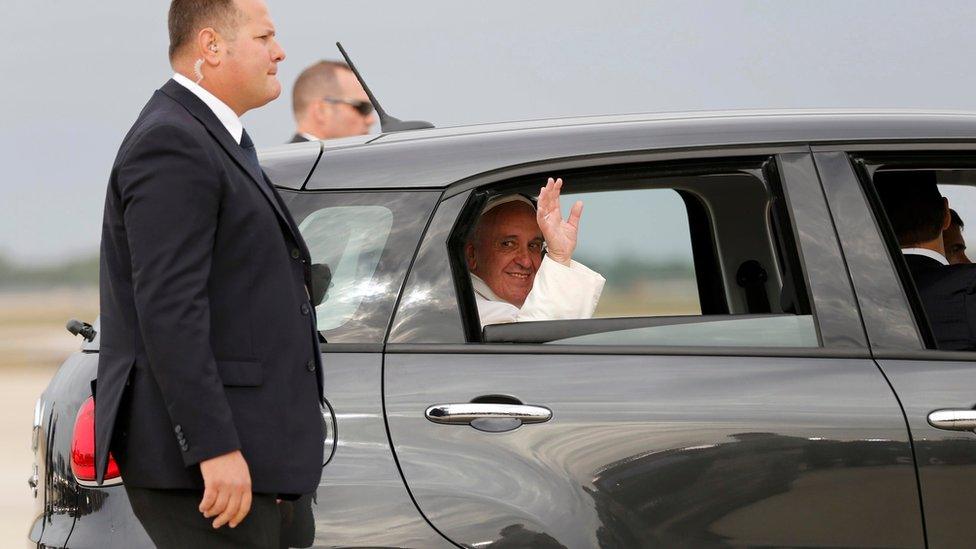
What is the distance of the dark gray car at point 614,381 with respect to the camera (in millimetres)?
2541

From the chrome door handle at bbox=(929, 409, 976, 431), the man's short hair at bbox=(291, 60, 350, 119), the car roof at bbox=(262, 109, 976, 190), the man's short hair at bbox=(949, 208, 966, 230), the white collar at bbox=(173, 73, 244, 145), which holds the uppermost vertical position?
the man's short hair at bbox=(291, 60, 350, 119)

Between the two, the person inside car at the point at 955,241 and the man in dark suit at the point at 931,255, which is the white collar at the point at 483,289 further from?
the person inside car at the point at 955,241

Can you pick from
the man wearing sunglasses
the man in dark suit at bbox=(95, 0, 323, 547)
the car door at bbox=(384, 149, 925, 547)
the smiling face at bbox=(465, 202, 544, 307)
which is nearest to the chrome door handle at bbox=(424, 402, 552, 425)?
the car door at bbox=(384, 149, 925, 547)

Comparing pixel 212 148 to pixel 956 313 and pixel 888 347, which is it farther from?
pixel 956 313

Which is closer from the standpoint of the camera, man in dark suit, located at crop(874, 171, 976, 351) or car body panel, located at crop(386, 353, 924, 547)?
car body panel, located at crop(386, 353, 924, 547)

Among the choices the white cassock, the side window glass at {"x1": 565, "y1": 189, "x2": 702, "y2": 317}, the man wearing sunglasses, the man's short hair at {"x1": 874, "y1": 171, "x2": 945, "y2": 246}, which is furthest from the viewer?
the man wearing sunglasses

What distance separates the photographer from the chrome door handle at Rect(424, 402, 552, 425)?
8.41ft

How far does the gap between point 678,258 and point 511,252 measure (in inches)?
15.4

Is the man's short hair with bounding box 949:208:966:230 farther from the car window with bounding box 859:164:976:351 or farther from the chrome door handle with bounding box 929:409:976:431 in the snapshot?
the chrome door handle with bounding box 929:409:976:431

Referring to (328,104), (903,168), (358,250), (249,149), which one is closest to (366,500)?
(358,250)

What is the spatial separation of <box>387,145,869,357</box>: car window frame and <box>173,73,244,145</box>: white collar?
0.44 m

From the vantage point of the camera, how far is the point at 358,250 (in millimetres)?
2693

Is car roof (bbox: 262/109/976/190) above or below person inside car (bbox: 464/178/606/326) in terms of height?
above

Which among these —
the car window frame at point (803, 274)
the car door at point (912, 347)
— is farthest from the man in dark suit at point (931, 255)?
the car window frame at point (803, 274)
